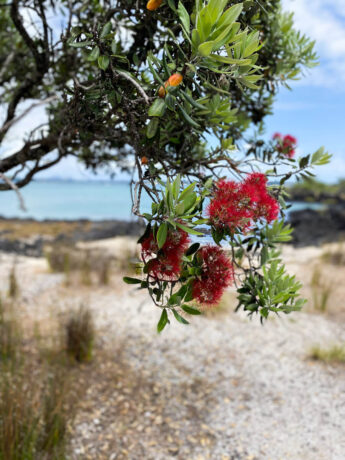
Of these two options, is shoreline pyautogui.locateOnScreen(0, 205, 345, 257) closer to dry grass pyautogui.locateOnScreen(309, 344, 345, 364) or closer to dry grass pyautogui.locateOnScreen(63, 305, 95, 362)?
dry grass pyautogui.locateOnScreen(63, 305, 95, 362)

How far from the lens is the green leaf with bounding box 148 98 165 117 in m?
0.89

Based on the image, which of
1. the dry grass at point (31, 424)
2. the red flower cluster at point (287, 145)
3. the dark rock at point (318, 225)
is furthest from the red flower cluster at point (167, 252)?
the dark rock at point (318, 225)

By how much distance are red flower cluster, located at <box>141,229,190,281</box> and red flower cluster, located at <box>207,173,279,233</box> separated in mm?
101

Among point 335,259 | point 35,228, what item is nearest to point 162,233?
point 335,259

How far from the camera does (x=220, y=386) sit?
3.35 metres

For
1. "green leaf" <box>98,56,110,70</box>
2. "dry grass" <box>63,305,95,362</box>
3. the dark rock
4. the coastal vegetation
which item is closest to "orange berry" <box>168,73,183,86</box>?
the coastal vegetation

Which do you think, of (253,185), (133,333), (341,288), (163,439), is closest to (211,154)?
(253,185)

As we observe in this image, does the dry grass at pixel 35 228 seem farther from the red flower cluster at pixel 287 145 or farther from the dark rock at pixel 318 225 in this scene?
the red flower cluster at pixel 287 145

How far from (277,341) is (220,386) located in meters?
1.12

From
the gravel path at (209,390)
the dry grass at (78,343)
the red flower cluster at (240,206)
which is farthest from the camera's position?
the dry grass at (78,343)

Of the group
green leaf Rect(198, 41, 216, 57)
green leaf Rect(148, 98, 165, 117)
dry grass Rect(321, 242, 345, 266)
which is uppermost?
green leaf Rect(198, 41, 216, 57)

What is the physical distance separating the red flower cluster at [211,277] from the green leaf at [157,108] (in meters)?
0.44

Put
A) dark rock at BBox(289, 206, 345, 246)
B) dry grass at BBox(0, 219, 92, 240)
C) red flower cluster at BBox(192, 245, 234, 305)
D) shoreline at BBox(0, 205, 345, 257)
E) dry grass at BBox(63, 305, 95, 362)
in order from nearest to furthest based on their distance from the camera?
red flower cluster at BBox(192, 245, 234, 305) → dry grass at BBox(63, 305, 95, 362) → shoreline at BBox(0, 205, 345, 257) → dark rock at BBox(289, 206, 345, 246) → dry grass at BBox(0, 219, 92, 240)

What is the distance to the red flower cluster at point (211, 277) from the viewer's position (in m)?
1.12
